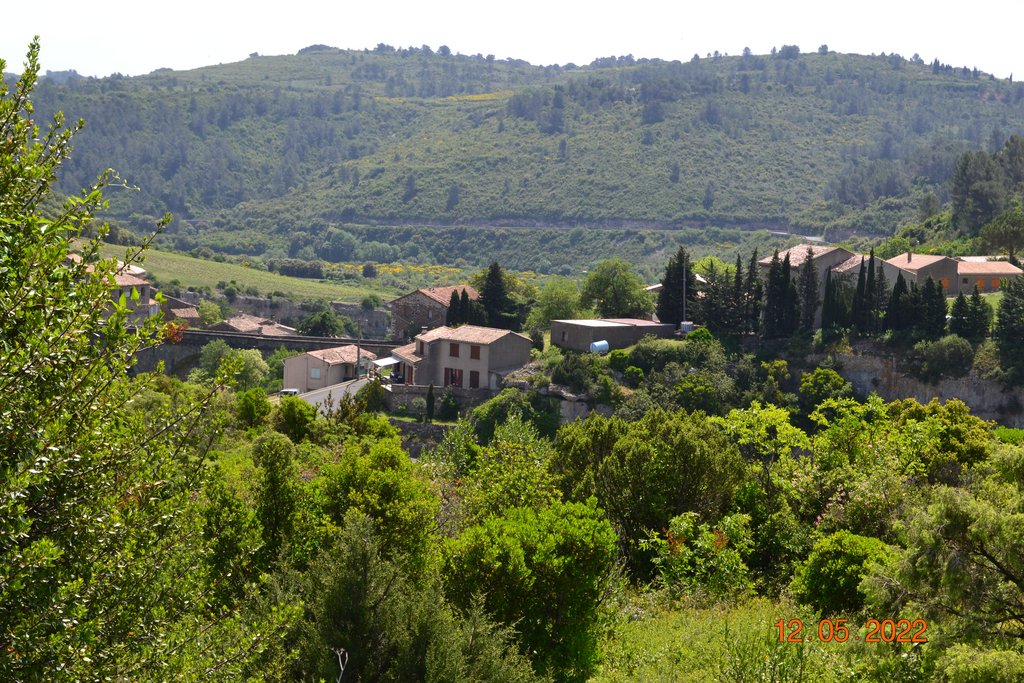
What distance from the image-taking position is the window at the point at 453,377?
192 ft

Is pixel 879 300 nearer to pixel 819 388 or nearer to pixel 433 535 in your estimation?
pixel 819 388

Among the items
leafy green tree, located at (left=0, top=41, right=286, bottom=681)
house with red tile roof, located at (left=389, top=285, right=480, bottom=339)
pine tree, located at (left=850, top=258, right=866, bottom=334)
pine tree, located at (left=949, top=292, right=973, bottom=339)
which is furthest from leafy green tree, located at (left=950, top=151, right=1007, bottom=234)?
leafy green tree, located at (left=0, top=41, right=286, bottom=681)

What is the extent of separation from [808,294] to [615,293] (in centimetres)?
1125

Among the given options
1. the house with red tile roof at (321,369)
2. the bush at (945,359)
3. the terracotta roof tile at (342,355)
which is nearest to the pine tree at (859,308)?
the bush at (945,359)

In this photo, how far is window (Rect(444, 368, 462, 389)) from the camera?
58531 mm

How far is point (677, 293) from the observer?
61.3 m

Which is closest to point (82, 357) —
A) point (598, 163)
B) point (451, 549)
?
point (451, 549)

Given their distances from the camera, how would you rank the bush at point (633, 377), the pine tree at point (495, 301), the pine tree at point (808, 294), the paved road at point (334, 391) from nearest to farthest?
the bush at point (633, 377) → the paved road at point (334, 391) → the pine tree at point (808, 294) → the pine tree at point (495, 301)

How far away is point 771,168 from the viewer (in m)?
181

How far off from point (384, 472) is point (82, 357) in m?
10.4

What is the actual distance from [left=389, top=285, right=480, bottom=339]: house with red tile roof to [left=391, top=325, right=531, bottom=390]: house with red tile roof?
8.71 metres

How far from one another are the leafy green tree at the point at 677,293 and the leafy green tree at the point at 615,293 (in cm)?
346

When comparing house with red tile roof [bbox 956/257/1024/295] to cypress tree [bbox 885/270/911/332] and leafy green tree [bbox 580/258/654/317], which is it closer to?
cypress tree [bbox 885/270/911/332]

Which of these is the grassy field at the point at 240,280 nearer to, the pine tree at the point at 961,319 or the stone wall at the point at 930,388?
the stone wall at the point at 930,388
